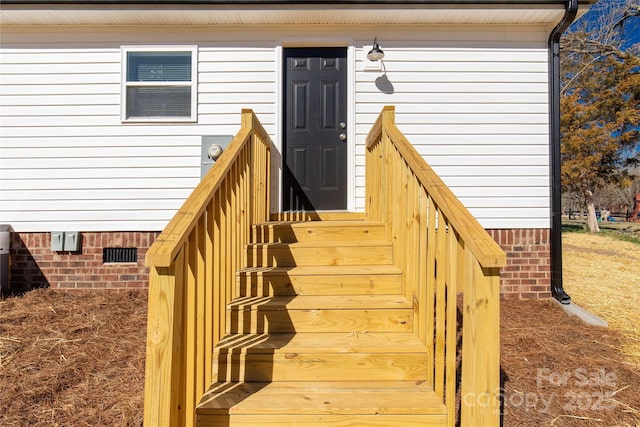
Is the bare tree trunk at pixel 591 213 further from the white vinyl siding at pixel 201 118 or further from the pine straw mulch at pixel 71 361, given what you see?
the pine straw mulch at pixel 71 361

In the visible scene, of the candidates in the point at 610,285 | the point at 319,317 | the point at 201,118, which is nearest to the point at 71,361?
the point at 319,317

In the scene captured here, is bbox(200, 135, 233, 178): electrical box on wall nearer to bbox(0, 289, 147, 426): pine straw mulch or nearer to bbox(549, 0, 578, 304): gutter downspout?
bbox(0, 289, 147, 426): pine straw mulch

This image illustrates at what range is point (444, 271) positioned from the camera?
1736 mm

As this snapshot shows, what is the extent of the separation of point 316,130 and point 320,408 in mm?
3212

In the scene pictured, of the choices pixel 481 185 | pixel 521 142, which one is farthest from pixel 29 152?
pixel 521 142

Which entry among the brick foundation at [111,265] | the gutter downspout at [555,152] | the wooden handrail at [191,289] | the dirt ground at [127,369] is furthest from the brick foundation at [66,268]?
the gutter downspout at [555,152]

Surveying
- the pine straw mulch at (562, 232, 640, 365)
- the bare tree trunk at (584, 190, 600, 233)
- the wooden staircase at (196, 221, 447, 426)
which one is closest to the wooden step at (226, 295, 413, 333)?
the wooden staircase at (196, 221, 447, 426)

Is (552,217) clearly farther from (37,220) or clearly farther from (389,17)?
(37,220)

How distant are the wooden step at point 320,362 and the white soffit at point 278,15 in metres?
3.56

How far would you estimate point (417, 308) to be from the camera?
202cm

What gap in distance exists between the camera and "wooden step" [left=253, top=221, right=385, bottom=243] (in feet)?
9.34

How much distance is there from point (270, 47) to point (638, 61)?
12.6m

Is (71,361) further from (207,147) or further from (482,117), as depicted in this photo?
(482,117)

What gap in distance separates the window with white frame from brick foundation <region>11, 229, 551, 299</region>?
1509mm
